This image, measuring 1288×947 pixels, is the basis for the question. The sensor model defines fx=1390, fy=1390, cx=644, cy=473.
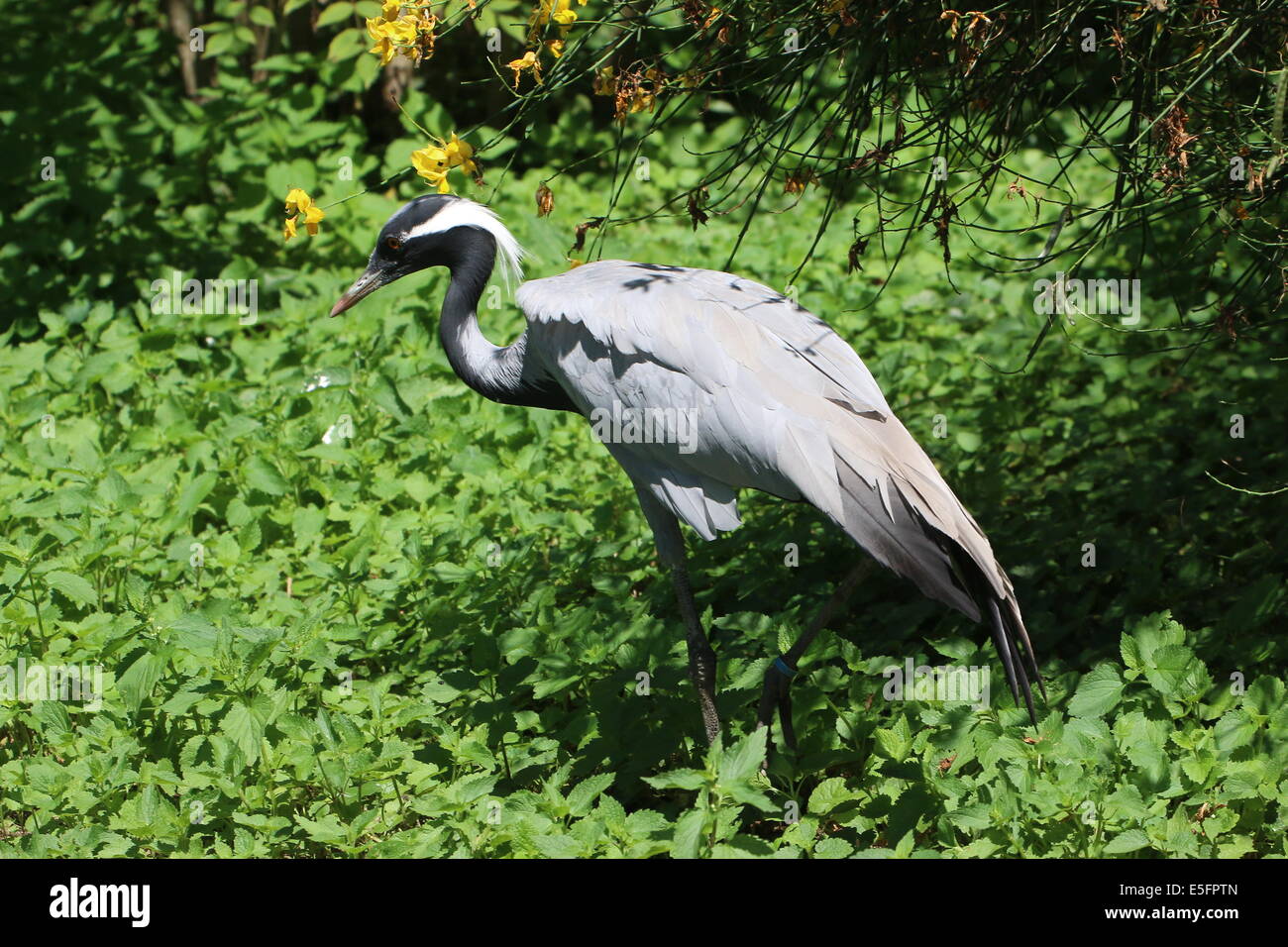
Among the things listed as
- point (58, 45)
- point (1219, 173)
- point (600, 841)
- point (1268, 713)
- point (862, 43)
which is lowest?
point (600, 841)

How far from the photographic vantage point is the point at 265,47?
828 cm

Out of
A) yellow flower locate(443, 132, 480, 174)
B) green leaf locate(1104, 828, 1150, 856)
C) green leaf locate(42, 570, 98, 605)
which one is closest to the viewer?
green leaf locate(1104, 828, 1150, 856)

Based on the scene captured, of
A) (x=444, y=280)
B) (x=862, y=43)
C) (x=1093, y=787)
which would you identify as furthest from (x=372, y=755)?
(x=444, y=280)

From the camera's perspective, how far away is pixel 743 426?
360cm

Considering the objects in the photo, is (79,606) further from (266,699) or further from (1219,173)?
(1219,173)

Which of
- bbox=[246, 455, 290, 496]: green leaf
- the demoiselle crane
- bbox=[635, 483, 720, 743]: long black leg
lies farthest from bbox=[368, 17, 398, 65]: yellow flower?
bbox=[246, 455, 290, 496]: green leaf

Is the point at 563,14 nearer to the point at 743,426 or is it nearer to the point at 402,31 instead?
the point at 402,31

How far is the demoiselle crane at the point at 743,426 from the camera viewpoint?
11.3ft

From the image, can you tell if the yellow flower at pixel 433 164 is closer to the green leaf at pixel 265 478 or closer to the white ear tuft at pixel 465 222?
the white ear tuft at pixel 465 222

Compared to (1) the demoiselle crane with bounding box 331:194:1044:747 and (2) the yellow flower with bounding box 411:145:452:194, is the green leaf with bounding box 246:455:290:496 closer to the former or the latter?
(1) the demoiselle crane with bounding box 331:194:1044:747

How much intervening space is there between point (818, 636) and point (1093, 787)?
3.05 feet

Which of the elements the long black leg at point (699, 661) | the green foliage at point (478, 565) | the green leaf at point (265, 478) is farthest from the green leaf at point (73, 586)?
the long black leg at point (699, 661)

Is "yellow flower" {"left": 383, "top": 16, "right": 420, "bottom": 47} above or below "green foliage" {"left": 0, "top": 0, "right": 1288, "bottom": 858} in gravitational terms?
above

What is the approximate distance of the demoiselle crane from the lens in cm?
345
